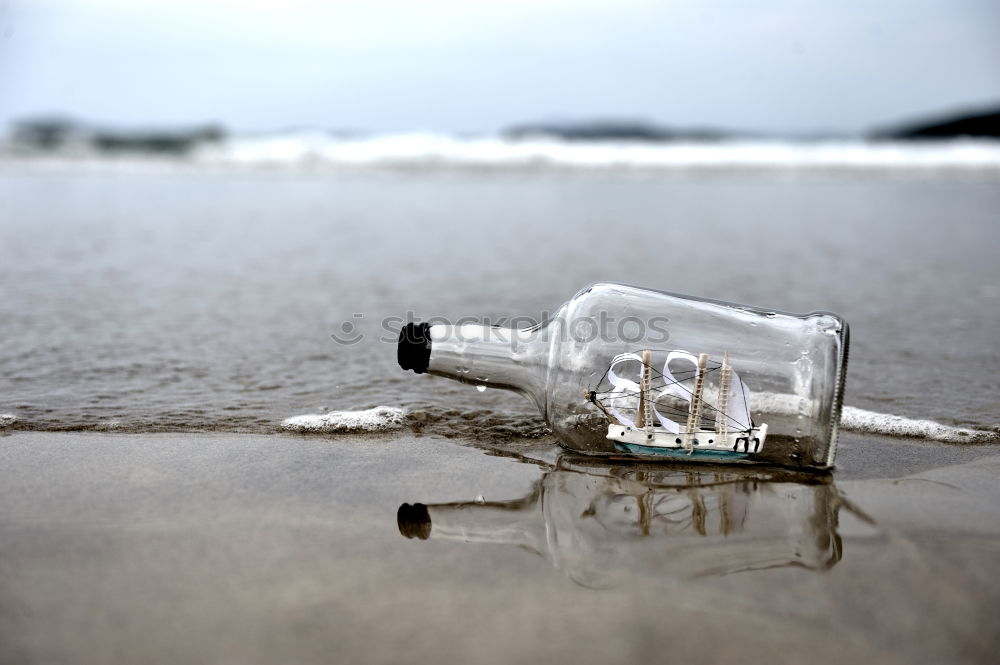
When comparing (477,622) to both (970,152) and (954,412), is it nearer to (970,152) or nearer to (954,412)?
(954,412)

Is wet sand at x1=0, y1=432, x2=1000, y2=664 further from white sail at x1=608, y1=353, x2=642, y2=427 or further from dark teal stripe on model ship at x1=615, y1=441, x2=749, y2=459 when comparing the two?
white sail at x1=608, y1=353, x2=642, y2=427

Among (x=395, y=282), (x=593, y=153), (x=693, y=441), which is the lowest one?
(x=693, y=441)

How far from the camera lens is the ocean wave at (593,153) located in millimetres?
17281

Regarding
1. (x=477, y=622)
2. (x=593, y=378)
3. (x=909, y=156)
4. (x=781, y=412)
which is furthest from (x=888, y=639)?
(x=909, y=156)

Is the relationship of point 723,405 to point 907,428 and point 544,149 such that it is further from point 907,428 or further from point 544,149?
point 544,149

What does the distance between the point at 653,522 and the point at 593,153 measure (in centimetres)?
Result: 1674

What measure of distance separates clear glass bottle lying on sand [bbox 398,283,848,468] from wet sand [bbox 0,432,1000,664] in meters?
0.09

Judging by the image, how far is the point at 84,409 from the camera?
2.64 m

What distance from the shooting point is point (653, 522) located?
188 centimetres

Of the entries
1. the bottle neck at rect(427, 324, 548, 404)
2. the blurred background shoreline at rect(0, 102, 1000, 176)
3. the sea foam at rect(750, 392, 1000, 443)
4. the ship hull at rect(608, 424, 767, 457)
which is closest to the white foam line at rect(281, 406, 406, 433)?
the bottle neck at rect(427, 324, 548, 404)

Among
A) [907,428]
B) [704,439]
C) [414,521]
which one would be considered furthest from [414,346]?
[907,428]

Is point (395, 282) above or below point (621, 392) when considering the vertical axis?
above

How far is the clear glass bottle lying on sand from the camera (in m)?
2.16

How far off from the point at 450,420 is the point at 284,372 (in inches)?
32.3
